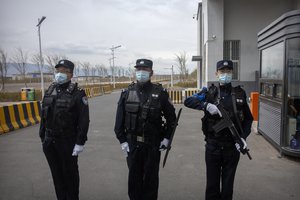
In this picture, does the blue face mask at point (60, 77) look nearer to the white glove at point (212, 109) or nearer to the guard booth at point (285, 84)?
the white glove at point (212, 109)

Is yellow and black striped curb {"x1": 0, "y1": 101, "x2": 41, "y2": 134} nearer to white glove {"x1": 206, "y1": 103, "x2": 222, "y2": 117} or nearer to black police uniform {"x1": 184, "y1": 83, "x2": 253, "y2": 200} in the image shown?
black police uniform {"x1": 184, "y1": 83, "x2": 253, "y2": 200}

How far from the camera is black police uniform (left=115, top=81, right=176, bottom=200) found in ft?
10.8

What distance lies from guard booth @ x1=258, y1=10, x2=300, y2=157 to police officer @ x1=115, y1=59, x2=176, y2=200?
10.9 ft

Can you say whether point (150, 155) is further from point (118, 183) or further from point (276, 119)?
point (276, 119)

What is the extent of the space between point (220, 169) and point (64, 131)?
2066 millimetres

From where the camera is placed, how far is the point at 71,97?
3.47 metres

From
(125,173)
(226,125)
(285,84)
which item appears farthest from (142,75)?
(285,84)

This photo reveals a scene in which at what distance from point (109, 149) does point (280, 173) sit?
377cm

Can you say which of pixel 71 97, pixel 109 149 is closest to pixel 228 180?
pixel 71 97

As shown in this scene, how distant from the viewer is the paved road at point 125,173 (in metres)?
4.01

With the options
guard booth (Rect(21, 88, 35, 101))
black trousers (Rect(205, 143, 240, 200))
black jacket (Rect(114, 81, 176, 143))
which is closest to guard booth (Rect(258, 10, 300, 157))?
black trousers (Rect(205, 143, 240, 200))

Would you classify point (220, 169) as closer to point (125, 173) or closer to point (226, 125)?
point (226, 125)

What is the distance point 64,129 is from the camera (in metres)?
3.43

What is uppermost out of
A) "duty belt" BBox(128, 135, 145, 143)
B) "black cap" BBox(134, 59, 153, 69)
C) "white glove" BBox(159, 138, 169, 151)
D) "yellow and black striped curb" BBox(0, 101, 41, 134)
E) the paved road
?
"black cap" BBox(134, 59, 153, 69)
